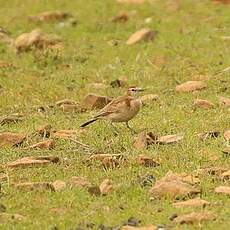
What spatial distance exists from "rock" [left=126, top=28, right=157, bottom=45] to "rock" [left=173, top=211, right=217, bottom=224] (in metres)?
8.00

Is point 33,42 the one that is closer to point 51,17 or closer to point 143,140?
point 51,17

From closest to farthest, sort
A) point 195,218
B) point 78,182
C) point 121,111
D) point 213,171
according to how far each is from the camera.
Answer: point 195,218
point 78,182
point 213,171
point 121,111

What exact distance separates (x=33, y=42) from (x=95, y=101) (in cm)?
346

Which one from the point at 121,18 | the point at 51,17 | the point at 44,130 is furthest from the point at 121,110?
the point at 51,17

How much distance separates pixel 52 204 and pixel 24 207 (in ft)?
0.72

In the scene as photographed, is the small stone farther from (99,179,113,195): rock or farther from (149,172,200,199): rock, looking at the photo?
(149,172,200,199): rock

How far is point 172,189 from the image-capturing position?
25.0 feet

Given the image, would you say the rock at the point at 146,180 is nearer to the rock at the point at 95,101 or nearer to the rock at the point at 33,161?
the rock at the point at 33,161

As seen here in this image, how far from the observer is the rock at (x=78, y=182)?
7.92 meters

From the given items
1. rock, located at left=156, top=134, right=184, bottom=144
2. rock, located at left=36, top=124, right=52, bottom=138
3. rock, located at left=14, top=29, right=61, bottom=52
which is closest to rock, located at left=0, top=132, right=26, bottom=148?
rock, located at left=36, top=124, right=52, bottom=138

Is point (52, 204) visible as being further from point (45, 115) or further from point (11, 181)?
point (45, 115)

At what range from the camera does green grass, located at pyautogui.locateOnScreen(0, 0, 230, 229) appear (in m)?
7.48

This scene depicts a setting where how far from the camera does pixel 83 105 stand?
451 inches

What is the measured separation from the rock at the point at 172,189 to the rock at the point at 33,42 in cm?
717
